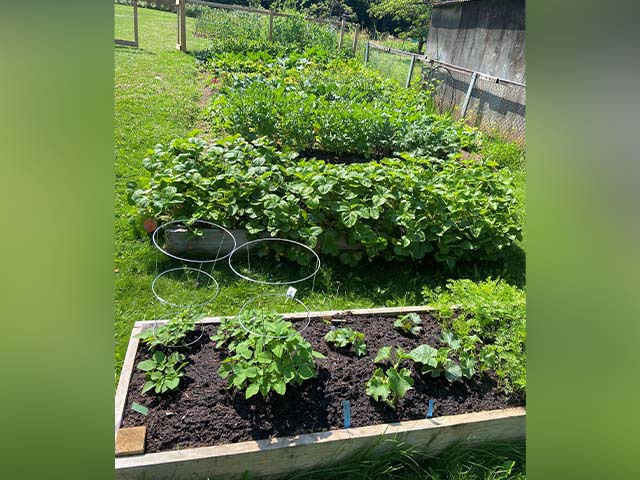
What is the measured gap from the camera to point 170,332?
290 cm

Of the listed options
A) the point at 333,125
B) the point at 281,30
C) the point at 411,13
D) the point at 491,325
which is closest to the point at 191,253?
the point at 491,325

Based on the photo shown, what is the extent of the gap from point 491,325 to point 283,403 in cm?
156

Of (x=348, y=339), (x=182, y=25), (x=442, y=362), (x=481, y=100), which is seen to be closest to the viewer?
(x=442, y=362)

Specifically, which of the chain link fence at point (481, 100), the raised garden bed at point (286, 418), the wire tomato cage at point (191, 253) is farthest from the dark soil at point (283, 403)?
the chain link fence at point (481, 100)

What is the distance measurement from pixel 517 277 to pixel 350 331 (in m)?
2.24

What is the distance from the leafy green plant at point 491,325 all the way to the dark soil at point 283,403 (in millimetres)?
120

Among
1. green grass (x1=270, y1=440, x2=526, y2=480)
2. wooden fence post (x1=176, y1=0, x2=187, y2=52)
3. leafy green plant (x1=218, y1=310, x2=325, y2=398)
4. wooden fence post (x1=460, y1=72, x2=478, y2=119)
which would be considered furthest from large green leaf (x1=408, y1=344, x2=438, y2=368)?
wooden fence post (x1=176, y1=0, x2=187, y2=52)

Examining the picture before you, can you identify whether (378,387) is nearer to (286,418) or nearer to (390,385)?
(390,385)

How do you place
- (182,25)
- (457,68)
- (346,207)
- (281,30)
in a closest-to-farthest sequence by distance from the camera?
(346,207)
(457,68)
(182,25)
(281,30)

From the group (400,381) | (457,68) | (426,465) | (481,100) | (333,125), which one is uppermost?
(457,68)

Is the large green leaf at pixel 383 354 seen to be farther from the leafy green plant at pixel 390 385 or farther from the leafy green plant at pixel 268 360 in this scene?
the leafy green plant at pixel 268 360

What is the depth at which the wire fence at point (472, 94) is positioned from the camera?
8.52 meters
